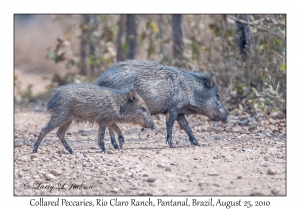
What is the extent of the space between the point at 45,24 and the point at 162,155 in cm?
1625

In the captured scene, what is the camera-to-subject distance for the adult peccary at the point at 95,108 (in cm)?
797

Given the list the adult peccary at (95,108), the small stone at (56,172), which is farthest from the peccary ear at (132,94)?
the small stone at (56,172)

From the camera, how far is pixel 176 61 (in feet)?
41.8

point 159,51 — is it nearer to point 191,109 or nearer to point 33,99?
point 33,99

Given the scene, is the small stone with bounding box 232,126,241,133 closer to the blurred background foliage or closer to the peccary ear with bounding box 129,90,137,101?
the blurred background foliage

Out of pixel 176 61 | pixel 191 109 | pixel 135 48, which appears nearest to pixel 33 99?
pixel 135 48

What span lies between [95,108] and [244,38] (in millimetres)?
4990

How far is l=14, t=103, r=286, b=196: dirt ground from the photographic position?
20.3ft

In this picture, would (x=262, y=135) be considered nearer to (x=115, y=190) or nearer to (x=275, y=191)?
(x=275, y=191)

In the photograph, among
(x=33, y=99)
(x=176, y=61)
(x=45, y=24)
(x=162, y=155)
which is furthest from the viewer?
(x=45, y=24)

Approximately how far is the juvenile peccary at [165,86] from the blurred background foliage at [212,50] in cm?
156

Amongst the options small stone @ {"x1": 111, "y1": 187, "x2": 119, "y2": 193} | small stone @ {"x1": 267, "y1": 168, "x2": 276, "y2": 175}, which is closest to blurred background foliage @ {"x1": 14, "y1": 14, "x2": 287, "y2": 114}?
small stone @ {"x1": 267, "y1": 168, "x2": 276, "y2": 175}

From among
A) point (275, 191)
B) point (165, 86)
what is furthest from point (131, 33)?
point (275, 191)

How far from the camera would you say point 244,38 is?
470 inches
